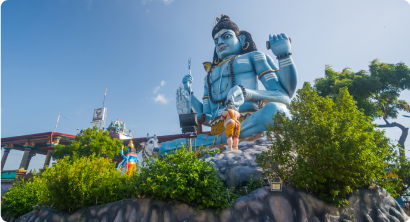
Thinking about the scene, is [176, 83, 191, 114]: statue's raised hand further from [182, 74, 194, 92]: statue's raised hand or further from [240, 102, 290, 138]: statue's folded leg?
[240, 102, 290, 138]: statue's folded leg

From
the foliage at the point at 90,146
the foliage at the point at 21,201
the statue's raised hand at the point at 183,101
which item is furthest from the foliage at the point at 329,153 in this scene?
the foliage at the point at 90,146

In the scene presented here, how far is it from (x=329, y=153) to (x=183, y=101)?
5.87 metres

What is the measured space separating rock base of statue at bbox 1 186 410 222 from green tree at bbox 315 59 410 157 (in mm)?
7363

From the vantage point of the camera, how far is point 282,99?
7.82 metres

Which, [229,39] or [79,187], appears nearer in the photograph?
[79,187]

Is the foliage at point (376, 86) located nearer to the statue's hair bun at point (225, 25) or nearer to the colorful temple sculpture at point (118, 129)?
the statue's hair bun at point (225, 25)

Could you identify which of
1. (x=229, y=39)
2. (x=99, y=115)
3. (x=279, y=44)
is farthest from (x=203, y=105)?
(x=99, y=115)

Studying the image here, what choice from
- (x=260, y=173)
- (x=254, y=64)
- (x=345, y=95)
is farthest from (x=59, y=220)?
(x=254, y=64)

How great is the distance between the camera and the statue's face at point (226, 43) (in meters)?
9.23

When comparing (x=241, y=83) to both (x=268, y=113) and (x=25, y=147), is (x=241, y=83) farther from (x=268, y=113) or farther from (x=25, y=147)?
(x=25, y=147)

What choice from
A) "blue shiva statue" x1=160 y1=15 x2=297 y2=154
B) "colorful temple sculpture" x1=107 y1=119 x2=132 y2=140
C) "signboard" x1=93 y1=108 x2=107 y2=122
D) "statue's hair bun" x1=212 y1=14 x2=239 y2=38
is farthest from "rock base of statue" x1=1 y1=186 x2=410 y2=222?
"signboard" x1=93 y1=108 x2=107 y2=122

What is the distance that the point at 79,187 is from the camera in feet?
13.7

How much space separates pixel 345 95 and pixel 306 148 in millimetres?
1652

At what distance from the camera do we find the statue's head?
9250mm
